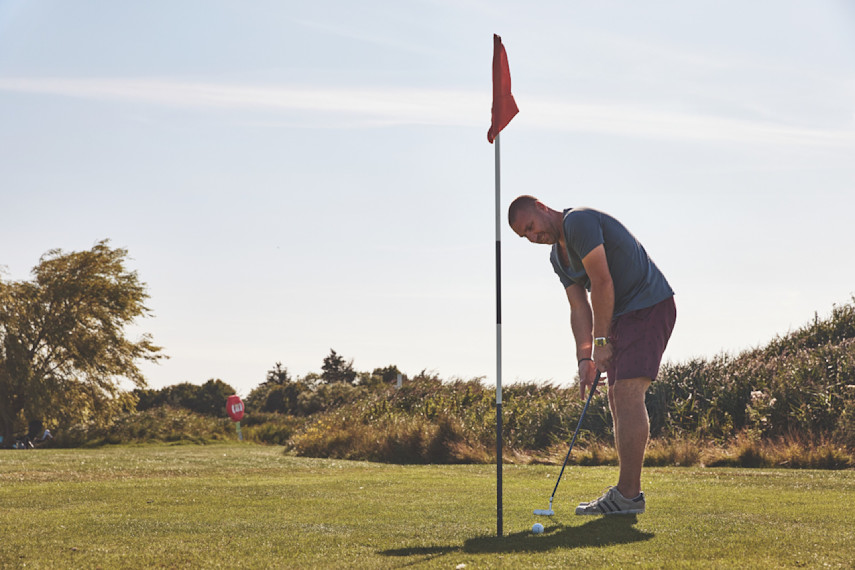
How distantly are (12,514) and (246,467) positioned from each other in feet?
17.4

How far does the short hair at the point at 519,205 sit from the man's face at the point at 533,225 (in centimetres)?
2

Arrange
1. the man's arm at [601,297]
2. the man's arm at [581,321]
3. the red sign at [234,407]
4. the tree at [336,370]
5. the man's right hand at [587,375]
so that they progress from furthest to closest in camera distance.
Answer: the tree at [336,370]
the red sign at [234,407]
the man's arm at [581,321]
the man's right hand at [587,375]
the man's arm at [601,297]

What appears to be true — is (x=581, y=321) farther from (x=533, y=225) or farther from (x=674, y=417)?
(x=674, y=417)

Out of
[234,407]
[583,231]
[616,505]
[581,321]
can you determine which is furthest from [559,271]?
[234,407]

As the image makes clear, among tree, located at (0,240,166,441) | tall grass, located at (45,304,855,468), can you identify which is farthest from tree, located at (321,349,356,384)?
tall grass, located at (45,304,855,468)

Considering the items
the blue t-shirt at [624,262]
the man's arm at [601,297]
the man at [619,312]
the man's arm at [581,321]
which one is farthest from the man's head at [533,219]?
the man's arm at [581,321]

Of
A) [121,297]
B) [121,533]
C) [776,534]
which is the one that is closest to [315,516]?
[121,533]

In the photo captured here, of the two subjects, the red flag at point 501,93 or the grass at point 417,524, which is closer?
the grass at point 417,524

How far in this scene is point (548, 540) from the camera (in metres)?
3.87

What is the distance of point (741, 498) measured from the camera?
5441 millimetres

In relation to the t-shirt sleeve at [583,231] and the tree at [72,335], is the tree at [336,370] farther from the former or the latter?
the t-shirt sleeve at [583,231]

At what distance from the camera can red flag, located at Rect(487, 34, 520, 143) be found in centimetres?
470

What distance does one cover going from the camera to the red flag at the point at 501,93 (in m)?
4.70

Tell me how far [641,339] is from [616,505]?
99 centimetres
